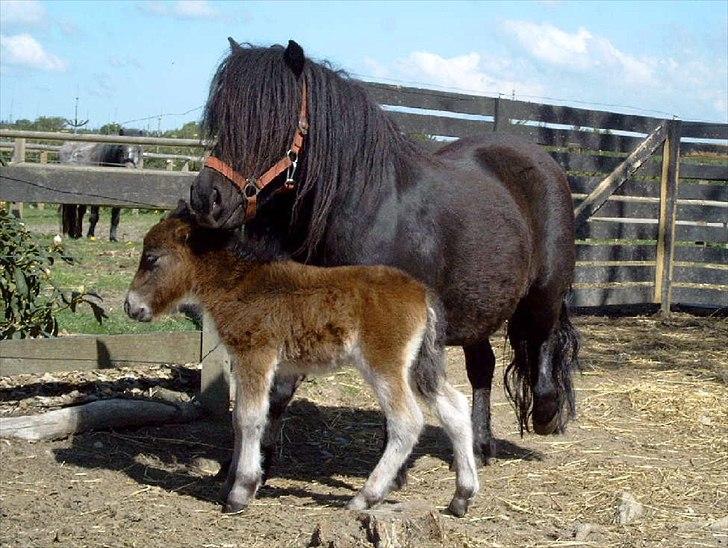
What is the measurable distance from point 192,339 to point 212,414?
487 millimetres

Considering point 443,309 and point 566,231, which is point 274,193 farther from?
point 566,231

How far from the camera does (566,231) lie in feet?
20.7

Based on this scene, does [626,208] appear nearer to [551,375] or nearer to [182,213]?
[551,375]

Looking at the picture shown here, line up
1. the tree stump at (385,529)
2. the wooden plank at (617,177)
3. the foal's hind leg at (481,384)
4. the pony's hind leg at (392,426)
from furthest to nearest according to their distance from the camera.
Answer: the wooden plank at (617,177), the foal's hind leg at (481,384), the pony's hind leg at (392,426), the tree stump at (385,529)

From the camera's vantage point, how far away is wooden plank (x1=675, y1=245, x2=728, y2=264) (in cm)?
1206

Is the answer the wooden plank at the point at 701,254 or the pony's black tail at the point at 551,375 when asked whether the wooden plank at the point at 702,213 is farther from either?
the pony's black tail at the point at 551,375

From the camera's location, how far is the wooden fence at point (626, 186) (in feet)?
32.8

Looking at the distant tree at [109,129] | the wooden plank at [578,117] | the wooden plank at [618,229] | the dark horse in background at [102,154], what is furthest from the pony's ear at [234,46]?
the distant tree at [109,129]

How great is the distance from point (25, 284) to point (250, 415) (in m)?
2.03

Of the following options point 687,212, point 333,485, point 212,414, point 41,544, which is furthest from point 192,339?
point 687,212

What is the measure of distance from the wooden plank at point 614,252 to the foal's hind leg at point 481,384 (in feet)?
16.2

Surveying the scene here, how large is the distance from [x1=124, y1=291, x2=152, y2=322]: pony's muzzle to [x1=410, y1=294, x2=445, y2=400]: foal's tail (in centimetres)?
136

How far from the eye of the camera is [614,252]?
448 inches

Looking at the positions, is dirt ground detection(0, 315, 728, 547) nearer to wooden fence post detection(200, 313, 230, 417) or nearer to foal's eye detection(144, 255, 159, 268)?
wooden fence post detection(200, 313, 230, 417)
